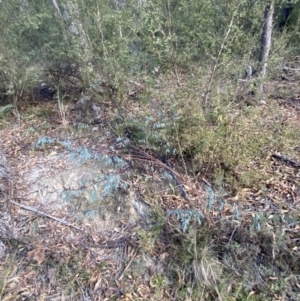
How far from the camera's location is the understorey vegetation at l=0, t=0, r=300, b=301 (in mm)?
1950

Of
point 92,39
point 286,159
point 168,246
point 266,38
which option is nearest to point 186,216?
point 168,246

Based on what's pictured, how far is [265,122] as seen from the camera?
106 inches

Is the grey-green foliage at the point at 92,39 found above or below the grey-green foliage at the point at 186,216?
→ above

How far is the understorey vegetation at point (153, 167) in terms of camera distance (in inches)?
76.8

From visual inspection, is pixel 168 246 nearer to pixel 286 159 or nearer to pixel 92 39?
pixel 286 159

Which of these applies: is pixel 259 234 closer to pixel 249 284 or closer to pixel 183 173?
pixel 249 284

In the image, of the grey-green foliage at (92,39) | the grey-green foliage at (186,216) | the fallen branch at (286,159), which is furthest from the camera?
the grey-green foliage at (92,39)

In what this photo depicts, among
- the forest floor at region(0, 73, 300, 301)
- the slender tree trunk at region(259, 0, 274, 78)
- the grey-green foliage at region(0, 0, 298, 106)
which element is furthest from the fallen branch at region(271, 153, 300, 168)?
the grey-green foliage at region(0, 0, 298, 106)

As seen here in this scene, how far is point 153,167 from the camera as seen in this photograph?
8.36 feet

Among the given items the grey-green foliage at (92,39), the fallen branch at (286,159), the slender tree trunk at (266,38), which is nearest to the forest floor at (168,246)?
the fallen branch at (286,159)

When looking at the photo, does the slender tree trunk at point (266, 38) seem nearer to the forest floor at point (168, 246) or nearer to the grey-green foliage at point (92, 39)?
the grey-green foliage at point (92, 39)

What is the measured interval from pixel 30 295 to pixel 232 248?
4.96ft

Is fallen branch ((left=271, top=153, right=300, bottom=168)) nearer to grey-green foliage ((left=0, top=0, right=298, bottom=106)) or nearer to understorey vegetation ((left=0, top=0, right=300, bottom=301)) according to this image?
understorey vegetation ((left=0, top=0, right=300, bottom=301))

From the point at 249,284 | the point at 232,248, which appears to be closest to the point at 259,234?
the point at 232,248
